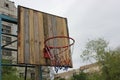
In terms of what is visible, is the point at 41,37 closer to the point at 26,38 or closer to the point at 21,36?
the point at 26,38

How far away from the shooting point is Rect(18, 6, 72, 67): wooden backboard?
35.6 feet

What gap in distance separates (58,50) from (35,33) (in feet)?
3.97

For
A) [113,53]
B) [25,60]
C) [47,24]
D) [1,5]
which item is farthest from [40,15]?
[1,5]

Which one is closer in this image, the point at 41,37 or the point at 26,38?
the point at 26,38

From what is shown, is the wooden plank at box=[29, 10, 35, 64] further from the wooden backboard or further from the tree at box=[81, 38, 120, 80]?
the tree at box=[81, 38, 120, 80]

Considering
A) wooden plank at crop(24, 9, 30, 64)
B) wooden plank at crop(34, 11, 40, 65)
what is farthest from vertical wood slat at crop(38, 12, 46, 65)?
wooden plank at crop(24, 9, 30, 64)

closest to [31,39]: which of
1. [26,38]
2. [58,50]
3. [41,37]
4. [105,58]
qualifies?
[26,38]

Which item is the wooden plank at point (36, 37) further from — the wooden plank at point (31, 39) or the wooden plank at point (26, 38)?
the wooden plank at point (26, 38)

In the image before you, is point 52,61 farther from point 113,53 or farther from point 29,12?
point 113,53

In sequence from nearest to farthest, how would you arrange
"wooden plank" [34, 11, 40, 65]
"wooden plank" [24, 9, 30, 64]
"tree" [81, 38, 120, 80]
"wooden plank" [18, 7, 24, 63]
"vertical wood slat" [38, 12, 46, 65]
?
"wooden plank" [18, 7, 24, 63], "wooden plank" [24, 9, 30, 64], "wooden plank" [34, 11, 40, 65], "vertical wood slat" [38, 12, 46, 65], "tree" [81, 38, 120, 80]

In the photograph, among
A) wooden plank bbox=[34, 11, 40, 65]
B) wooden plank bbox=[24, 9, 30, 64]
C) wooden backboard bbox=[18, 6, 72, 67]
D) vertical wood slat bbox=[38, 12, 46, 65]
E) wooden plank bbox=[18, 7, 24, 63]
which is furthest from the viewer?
vertical wood slat bbox=[38, 12, 46, 65]

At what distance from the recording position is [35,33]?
1150 centimetres

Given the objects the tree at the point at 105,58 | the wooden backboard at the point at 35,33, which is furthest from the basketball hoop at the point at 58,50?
the tree at the point at 105,58

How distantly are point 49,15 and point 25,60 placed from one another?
261cm
